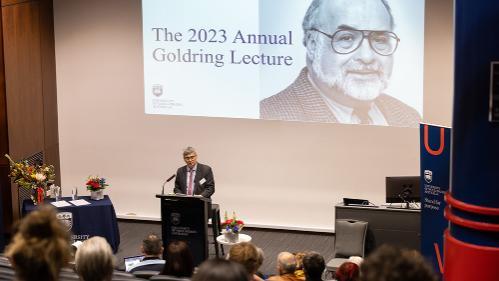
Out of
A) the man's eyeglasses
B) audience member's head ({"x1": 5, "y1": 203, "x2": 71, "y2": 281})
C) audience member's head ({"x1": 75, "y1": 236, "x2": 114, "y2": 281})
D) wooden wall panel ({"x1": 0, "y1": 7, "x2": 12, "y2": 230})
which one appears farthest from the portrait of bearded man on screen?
audience member's head ({"x1": 5, "y1": 203, "x2": 71, "y2": 281})

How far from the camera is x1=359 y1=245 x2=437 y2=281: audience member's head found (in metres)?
2.26

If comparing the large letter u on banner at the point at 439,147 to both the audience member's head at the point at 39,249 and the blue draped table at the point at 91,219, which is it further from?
the audience member's head at the point at 39,249

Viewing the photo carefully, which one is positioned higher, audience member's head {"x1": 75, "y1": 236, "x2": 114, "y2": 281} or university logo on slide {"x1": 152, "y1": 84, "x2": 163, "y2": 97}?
university logo on slide {"x1": 152, "y1": 84, "x2": 163, "y2": 97}

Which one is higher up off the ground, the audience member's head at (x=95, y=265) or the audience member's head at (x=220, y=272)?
the audience member's head at (x=220, y=272)

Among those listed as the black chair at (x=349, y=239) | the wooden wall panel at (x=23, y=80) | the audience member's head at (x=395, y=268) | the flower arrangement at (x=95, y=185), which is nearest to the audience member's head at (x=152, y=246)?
the black chair at (x=349, y=239)

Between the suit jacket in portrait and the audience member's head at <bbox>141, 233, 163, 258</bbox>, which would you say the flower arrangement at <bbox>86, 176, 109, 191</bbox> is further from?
the audience member's head at <bbox>141, 233, 163, 258</bbox>

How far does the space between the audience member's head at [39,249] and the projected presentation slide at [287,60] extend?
22.9 feet

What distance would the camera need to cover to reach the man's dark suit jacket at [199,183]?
28.8 feet

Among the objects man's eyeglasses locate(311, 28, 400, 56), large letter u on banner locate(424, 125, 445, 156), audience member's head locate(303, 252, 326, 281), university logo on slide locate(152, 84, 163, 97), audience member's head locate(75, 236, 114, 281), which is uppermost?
man's eyeglasses locate(311, 28, 400, 56)

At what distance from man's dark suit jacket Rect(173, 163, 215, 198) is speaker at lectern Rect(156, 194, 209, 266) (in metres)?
0.90

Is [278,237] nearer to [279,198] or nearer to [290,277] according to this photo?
[279,198]

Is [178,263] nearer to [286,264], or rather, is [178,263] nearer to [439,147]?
[286,264]

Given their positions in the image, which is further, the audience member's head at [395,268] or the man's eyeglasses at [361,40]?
the man's eyeglasses at [361,40]

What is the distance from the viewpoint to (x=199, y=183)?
8.78 m
